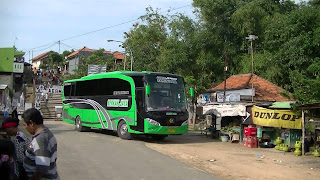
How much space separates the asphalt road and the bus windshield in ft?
9.01

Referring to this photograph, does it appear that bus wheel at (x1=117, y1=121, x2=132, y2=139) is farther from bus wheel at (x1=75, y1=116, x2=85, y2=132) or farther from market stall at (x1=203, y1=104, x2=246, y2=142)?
market stall at (x1=203, y1=104, x2=246, y2=142)

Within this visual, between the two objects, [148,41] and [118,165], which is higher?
[148,41]

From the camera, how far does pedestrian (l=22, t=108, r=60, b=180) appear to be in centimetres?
408

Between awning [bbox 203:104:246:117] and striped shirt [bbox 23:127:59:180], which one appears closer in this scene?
striped shirt [bbox 23:127:59:180]

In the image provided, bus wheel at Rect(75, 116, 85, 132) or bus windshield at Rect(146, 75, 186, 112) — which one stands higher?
bus windshield at Rect(146, 75, 186, 112)

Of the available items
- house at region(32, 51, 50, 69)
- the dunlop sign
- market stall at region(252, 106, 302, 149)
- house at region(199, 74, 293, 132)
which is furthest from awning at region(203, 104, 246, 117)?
house at region(32, 51, 50, 69)

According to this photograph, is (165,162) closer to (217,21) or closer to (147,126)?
(147,126)

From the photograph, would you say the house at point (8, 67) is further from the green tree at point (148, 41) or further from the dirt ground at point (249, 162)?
the dirt ground at point (249, 162)

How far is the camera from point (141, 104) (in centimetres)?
1691

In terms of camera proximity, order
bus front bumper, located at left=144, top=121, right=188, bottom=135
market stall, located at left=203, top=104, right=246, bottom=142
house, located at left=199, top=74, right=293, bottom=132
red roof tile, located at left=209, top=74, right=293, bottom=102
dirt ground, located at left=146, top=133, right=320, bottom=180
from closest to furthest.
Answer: dirt ground, located at left=146, top=133, right=320, bottom=180, bus front bumper, located at left=144, top=121, right=188, bottom=135, market stall, located at left=203, top=104, right=246, bottom=142, house, located at left=199, top=74, right=293, bottom=132, red roof tile, located at left=209, top=74, right=293, bottom=102

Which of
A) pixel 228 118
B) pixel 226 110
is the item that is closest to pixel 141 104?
pixel 226 110

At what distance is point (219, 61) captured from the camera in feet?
118

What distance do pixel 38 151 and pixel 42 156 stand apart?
0.25ft

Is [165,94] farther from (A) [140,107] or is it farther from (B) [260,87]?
(B) [260,87]
